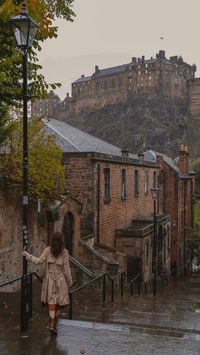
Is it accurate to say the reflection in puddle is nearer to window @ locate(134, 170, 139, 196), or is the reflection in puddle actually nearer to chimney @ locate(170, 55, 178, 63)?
window @ locate(134, 170, 139, 196)

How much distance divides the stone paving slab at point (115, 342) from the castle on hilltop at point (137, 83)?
120262 mm

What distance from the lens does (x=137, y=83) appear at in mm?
129125

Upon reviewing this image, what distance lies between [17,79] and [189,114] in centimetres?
12011

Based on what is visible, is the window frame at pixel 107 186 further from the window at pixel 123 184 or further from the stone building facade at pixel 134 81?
the stone building facade at pixel 134 81

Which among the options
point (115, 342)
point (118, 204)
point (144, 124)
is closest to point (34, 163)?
point (115, 342)

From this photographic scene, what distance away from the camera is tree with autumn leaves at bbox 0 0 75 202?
1071 cm

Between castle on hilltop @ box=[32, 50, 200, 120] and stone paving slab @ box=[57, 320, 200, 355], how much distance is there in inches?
4735

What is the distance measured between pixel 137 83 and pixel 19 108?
11939cm

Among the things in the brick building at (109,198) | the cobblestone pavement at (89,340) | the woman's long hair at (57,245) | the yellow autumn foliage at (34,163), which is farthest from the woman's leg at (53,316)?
the brick building at (109,198)

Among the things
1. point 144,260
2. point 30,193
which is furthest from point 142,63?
point 30,193

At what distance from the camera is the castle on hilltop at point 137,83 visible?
416 ft

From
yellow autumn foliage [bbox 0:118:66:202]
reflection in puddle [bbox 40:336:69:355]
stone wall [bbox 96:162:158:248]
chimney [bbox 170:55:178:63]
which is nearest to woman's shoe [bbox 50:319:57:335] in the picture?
reflection in puddle [bbox 40:336:69:355]

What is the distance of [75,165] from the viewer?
71.2 ft

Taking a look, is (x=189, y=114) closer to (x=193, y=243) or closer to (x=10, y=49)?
(x=193, y=243)
